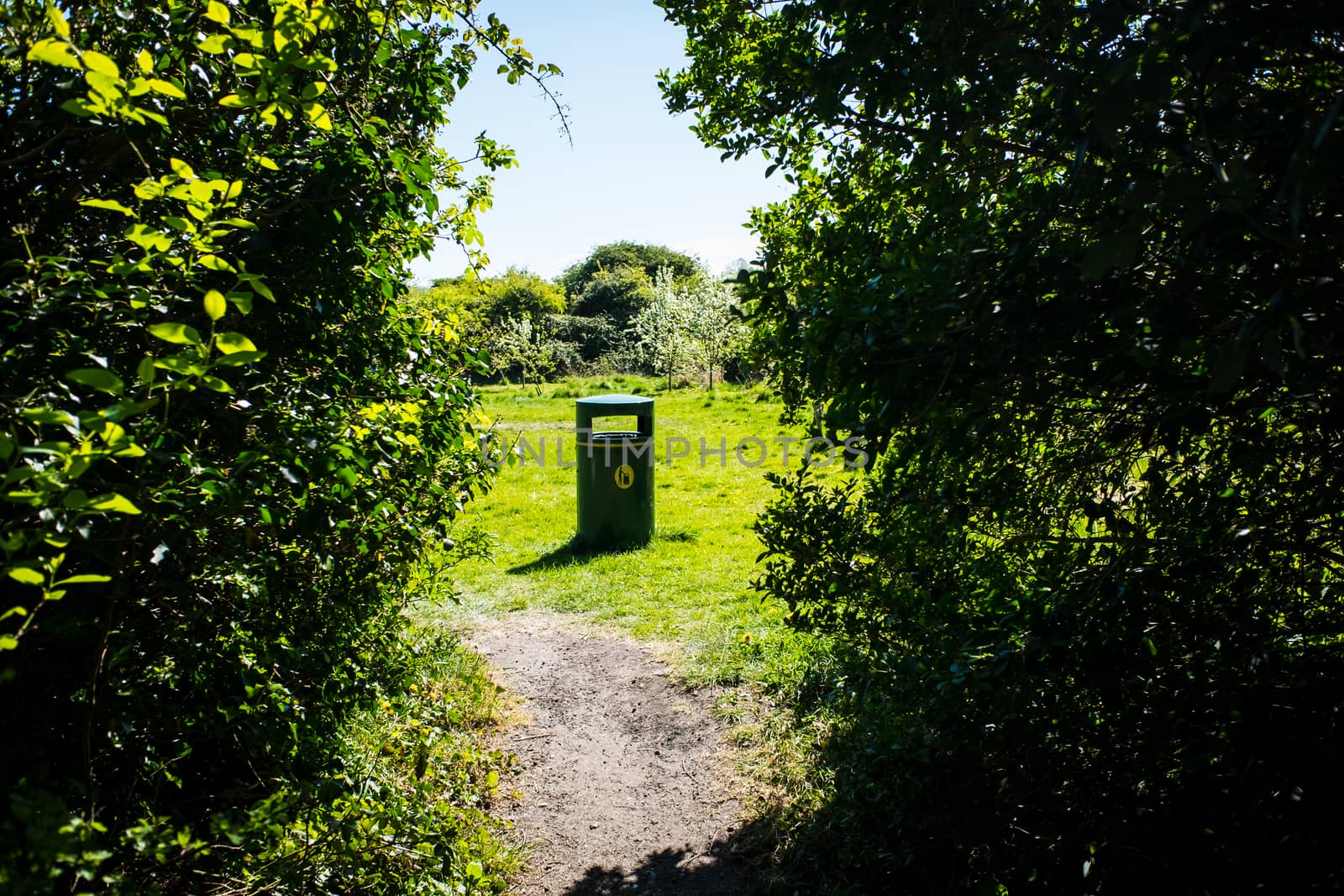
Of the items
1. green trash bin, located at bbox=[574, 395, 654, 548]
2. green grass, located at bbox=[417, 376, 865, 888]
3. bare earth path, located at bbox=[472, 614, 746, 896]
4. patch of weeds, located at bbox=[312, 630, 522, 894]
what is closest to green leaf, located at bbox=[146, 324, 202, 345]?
patch of weeds, located at bbox=[312, 630, 522, 894]

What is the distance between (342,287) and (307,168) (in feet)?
1.24

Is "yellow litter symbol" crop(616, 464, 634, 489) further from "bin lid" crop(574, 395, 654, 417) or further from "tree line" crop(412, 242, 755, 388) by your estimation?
"tree line" crop(412, 242, 755, 388)

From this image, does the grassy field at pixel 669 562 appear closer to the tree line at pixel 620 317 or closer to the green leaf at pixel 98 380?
the green leaf at pixel 98 380

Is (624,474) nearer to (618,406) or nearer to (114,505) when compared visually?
(618,406)

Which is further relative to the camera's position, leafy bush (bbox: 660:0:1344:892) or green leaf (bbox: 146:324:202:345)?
leafy bush (bbox: 660:0:1344:892)

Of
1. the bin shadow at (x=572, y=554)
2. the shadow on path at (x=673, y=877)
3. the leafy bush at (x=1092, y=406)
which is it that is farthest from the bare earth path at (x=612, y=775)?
the bin shadow at (x=572, y=554)

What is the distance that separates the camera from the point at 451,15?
9.80ft

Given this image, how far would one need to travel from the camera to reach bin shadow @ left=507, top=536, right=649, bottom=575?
7390 mm

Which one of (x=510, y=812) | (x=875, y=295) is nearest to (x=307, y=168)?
(x=875, y=295)

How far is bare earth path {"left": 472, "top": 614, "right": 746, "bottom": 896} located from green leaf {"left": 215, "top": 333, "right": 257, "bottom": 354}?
2746 mm

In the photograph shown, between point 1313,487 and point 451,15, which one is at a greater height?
point 451,15

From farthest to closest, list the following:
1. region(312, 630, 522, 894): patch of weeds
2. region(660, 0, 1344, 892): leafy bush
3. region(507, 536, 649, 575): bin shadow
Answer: region(507, 536, 649, 575): bin shadow → region(312, 630, 522, 894): patch of weeds → region(660, 0, 1344, 892): leafy bush

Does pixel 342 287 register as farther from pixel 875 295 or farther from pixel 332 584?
pixel 875 295

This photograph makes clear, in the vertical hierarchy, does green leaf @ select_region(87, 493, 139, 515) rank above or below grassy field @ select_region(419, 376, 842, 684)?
above
